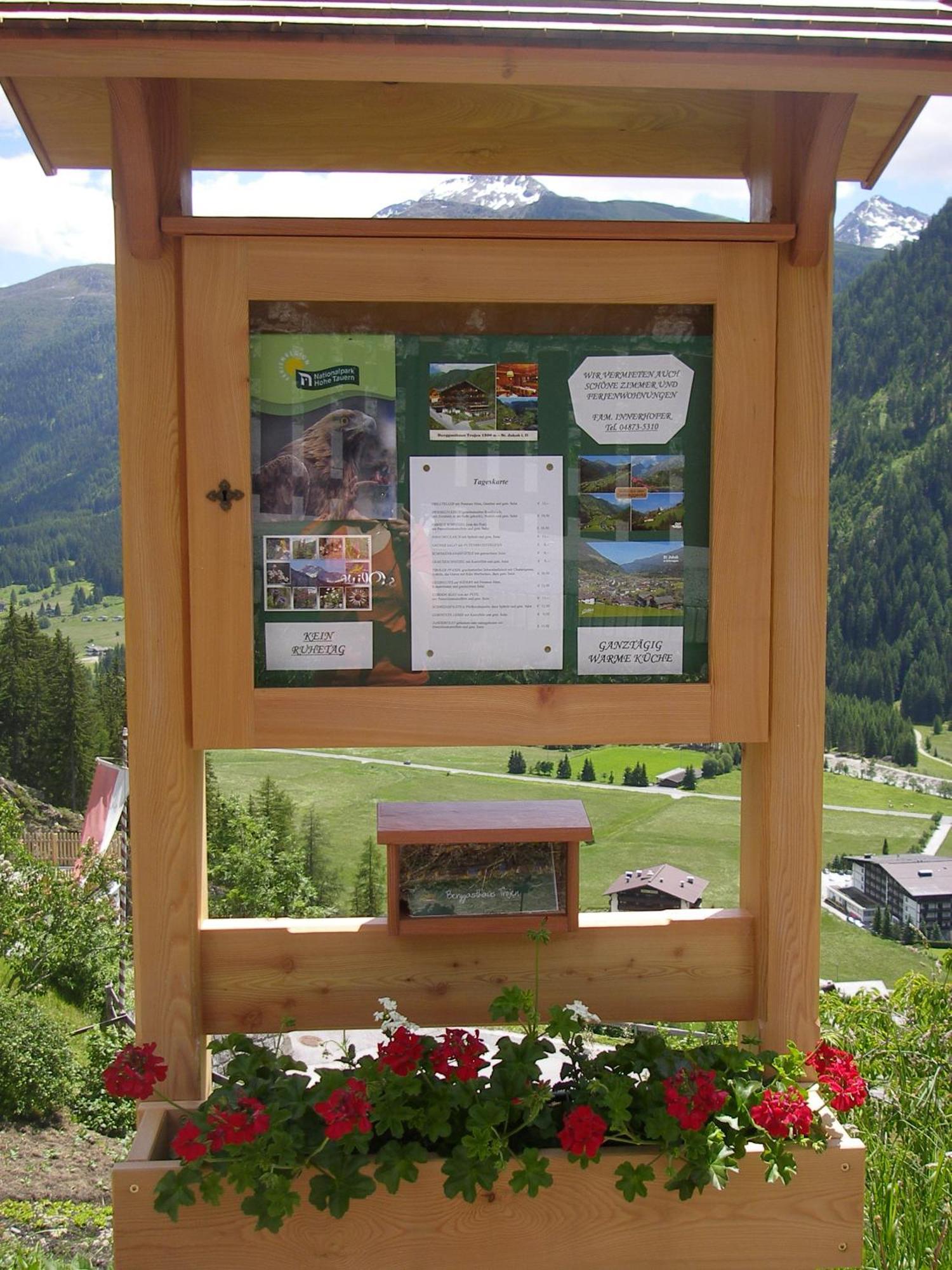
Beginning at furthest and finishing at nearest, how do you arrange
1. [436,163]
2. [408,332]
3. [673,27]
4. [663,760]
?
[663,760] → [436,163] → [408,332] → [673,27]

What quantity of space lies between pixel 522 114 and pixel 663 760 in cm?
6666

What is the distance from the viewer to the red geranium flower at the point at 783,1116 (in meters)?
2.05

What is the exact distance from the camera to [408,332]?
2.24 meters

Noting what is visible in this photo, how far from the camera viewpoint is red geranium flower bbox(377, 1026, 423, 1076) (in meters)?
2.09

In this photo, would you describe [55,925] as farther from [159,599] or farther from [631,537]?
[631,537]

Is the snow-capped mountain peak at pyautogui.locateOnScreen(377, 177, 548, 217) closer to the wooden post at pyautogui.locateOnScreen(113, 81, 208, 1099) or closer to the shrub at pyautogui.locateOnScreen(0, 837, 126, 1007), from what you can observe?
the shrub at pyautogui.locateOnScreen(0, 837, 126, 1007)

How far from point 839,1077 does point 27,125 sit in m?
2.58

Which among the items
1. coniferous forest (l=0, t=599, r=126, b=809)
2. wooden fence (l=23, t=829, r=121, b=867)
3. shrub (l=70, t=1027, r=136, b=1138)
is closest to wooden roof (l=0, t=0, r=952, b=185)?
shrub (l=70, t=1027, r=136, b=1138)

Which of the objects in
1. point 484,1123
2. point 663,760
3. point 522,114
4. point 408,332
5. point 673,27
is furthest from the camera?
point 663,760

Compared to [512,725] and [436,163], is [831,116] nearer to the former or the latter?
[436,163]

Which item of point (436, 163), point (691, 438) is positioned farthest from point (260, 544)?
point (436, 163)

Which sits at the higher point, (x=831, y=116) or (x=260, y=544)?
(x=831, y=116)

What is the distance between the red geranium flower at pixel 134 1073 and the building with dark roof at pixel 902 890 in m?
49.5

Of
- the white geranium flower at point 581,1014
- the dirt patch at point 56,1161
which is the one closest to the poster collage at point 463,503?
the white geranium flower at point 581,1014
